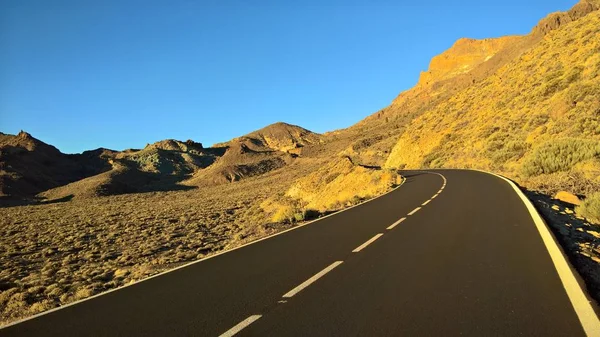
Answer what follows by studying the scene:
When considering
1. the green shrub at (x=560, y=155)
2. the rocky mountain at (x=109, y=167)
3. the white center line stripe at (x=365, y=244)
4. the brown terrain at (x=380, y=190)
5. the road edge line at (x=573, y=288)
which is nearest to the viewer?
the road edge line at (x=573, y=288)

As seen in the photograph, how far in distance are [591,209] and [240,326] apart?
34.6ft

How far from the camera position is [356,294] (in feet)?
17.9

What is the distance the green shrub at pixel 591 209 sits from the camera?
10757mm

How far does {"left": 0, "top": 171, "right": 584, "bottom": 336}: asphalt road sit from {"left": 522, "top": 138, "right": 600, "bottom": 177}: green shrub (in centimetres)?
1161

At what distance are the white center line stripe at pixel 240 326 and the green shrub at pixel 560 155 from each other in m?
18.8

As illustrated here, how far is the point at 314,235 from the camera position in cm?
1067

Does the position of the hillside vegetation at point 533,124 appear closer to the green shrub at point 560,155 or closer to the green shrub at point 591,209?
the green shrub at point 560,155

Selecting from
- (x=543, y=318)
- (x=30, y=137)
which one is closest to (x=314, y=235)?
(x=543, y=318)

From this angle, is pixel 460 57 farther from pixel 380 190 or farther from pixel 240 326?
pixel 240 326

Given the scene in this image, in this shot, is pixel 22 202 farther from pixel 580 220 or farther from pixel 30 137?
pixel 580 220

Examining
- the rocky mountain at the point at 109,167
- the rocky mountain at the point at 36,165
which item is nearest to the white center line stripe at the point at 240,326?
the rocky mountain at the point at 109,167

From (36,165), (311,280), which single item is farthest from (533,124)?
(36,165)

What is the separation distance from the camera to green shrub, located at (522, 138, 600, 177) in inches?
731

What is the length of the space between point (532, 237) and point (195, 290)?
664 cm
